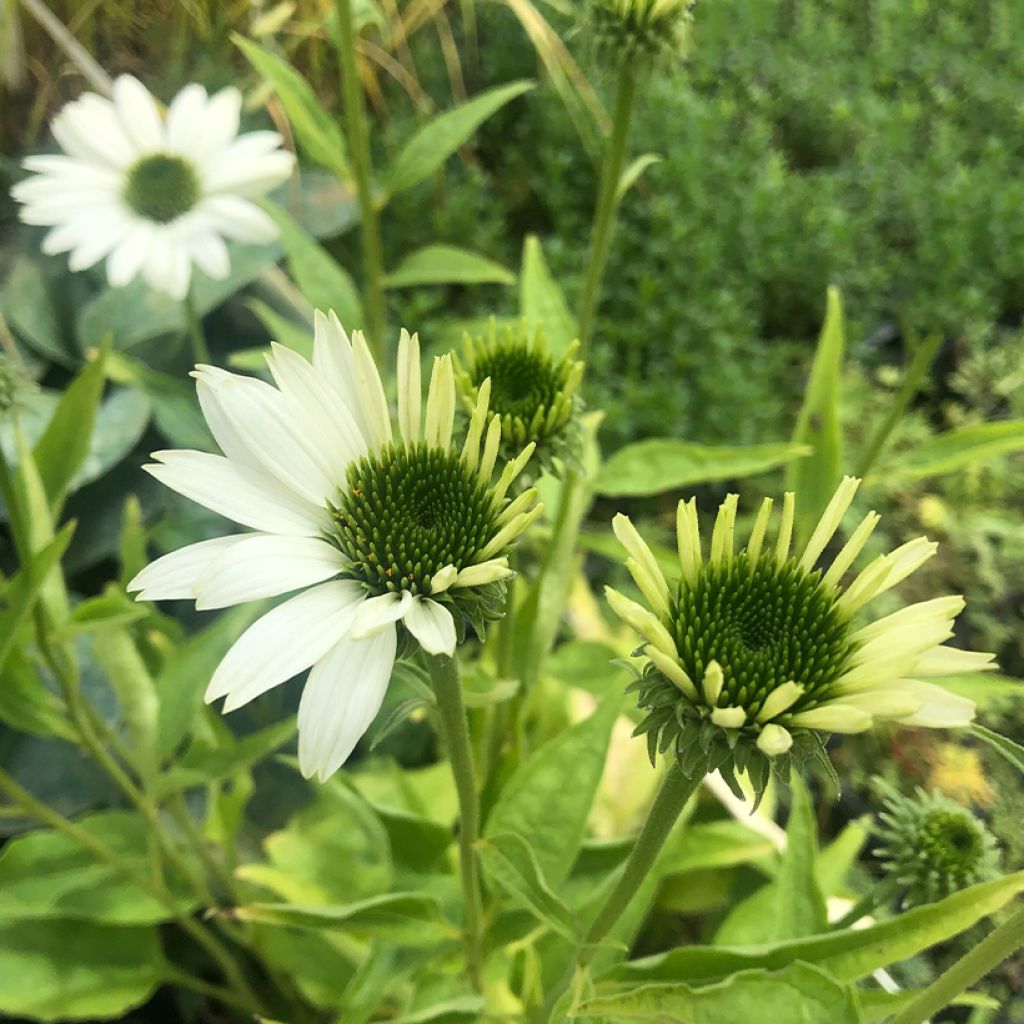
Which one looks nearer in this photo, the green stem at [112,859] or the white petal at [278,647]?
the white petal at [278,647]

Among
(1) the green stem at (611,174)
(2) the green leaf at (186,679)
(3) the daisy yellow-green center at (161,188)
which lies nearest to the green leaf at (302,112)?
(3) the daisy yellow-green center at (161,188)

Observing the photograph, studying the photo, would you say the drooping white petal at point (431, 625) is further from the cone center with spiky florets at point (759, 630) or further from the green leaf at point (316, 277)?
the green leaf at point (316, 277)

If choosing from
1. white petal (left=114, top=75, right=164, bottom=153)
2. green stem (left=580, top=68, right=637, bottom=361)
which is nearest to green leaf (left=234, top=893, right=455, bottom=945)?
green stem (left=580, top=68, right=637, bottom=361)

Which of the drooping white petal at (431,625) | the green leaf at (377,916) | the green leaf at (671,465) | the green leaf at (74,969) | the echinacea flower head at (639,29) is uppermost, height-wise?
the echinacea flower head at (639,29)

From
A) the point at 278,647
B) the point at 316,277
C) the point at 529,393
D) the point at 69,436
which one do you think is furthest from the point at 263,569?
the point at 316,277

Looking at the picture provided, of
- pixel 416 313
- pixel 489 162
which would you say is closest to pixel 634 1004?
pixel 416 313

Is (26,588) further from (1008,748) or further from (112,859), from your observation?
(1008,748)

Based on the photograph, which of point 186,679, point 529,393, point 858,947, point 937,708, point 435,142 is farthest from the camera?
point 435,142
